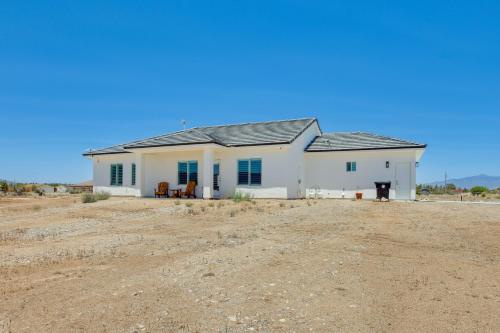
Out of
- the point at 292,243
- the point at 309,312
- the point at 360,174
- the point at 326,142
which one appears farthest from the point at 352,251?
the point at 326,142

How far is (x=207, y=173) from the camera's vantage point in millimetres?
21859

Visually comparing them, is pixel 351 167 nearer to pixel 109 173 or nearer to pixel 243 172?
pixel 243 172

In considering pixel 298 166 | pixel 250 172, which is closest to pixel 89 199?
pixel 250 172

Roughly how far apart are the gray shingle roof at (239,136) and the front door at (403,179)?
6020mm

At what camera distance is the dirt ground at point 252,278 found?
4.36 metres

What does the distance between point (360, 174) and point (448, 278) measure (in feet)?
54.7

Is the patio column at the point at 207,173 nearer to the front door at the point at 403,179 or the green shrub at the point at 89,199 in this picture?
the green shrub at the point at 89,199

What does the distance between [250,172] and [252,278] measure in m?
16.6

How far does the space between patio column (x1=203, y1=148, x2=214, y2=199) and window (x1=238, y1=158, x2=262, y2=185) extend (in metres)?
1.88

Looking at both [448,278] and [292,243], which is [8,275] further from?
[448,278]

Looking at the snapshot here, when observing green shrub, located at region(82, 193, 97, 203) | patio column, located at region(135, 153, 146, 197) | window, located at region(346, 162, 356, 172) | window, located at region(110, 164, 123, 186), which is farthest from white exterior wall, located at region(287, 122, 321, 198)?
window, located at region(110, 164, 123, 186)

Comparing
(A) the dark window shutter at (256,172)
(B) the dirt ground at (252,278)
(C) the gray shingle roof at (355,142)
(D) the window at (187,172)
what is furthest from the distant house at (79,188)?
(B) the dirt ground at (252,278)

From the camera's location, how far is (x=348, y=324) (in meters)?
4.27

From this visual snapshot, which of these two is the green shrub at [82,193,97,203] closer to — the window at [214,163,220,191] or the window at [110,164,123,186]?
the window at [110,164,123,186]
